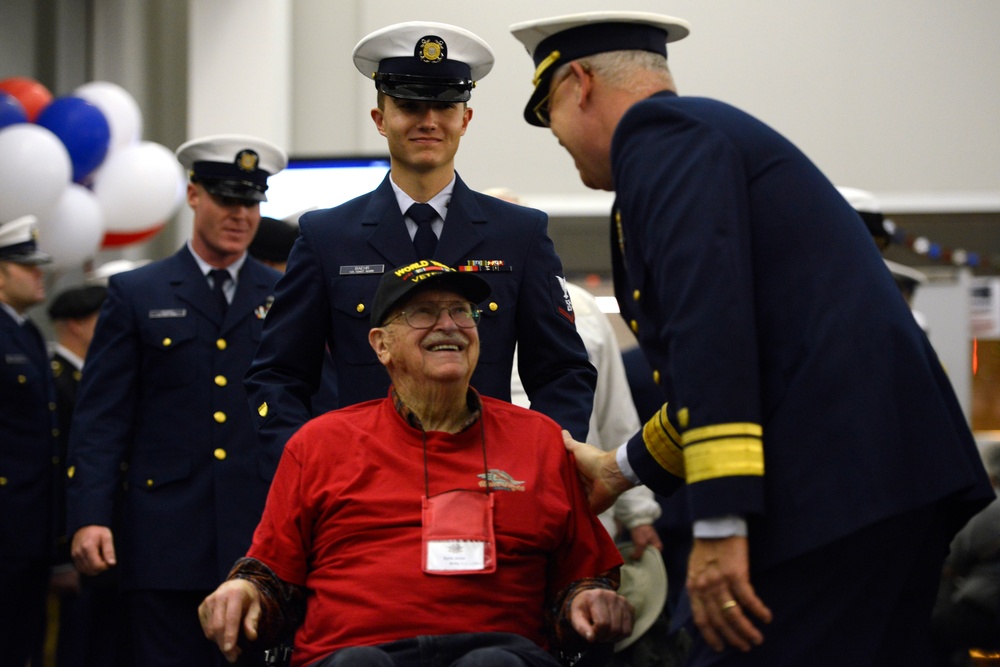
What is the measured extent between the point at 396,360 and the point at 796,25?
583 centimetres

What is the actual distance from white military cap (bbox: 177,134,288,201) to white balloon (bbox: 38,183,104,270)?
80.5 inches

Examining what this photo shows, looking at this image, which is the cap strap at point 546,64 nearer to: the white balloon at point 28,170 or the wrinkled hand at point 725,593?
the wrinkled hand at point 725,593

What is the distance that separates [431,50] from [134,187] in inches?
151

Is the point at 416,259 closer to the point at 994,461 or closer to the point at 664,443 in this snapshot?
the point at 664,443

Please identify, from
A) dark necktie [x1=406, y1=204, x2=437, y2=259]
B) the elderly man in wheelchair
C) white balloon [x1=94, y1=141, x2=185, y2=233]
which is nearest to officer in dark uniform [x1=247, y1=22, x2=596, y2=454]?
dark necktie [x1=406, y1=204, x2=437, y2=259]

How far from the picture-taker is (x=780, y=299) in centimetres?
197

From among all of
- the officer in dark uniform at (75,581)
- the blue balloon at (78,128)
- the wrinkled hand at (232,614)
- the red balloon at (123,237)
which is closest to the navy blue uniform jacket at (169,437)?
the officer in dark uniform at (75,581)

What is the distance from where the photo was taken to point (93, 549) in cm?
372

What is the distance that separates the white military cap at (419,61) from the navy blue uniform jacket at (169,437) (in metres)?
1.19

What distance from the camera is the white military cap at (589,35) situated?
2209mm

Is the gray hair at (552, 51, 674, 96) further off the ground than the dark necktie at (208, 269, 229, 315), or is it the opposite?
the gray hair at (552, 51, 674, 96)

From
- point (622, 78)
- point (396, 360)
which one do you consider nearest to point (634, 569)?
point (396, 360)

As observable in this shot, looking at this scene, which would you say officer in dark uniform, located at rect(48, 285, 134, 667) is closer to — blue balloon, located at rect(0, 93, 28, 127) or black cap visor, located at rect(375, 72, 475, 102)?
blue balloon, located at rect(0, 93, 28, 127)

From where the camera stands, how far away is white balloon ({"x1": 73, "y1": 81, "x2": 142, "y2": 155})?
6.46 m
